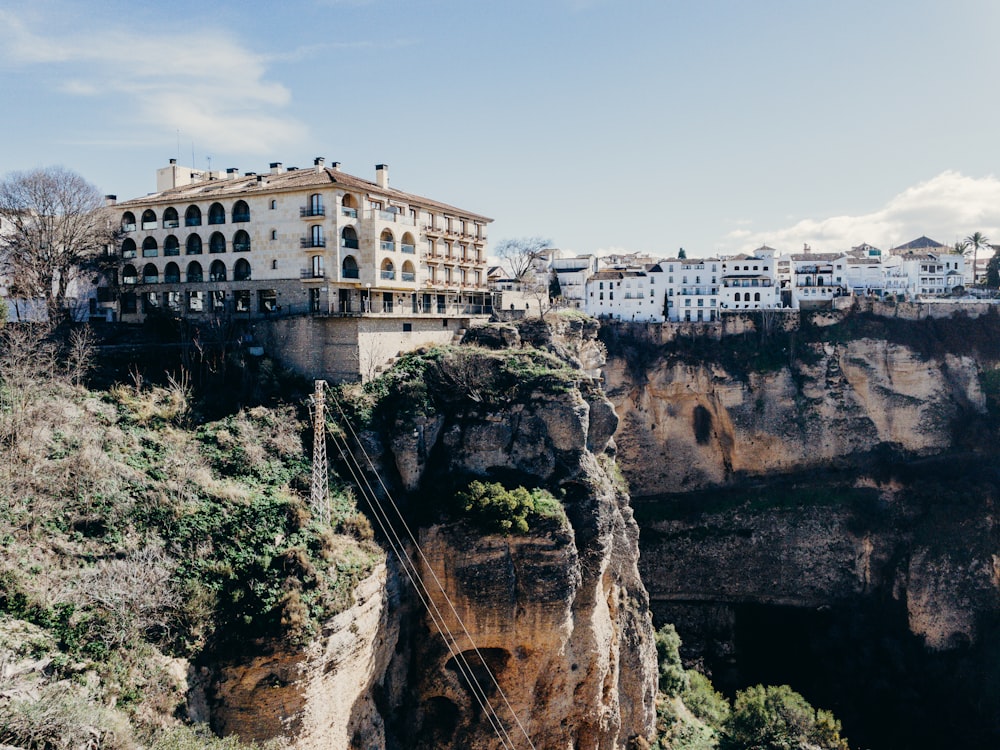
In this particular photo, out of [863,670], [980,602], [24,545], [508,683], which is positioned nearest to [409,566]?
[508,683]

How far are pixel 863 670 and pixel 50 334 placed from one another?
1887 inches

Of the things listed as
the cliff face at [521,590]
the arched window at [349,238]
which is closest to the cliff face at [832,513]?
the cliff face at [521,590]

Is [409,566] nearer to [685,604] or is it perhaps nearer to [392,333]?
[392,333]

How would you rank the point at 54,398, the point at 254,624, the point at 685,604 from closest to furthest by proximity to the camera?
the point at 254,624 → the point at 54,398 → the point at 685,604

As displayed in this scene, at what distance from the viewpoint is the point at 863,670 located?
47.4 m

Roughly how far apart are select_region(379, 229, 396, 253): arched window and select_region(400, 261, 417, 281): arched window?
62.3 inches

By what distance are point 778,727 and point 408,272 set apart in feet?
93.2

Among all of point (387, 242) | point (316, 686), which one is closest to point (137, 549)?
point (316, 686)

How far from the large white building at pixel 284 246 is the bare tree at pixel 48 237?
6.34 feet

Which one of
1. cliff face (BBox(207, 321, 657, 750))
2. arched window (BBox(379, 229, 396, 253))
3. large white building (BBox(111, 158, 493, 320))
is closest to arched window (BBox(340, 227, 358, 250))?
large white building (BBox(111, 158, 493, 320))

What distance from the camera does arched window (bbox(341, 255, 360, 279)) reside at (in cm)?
3466

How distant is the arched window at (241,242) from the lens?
3600 cm

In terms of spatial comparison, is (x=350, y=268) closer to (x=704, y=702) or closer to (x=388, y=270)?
(x=388, y=270)

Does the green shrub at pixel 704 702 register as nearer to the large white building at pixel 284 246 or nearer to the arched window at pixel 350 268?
the large white building at pixel 284 246
